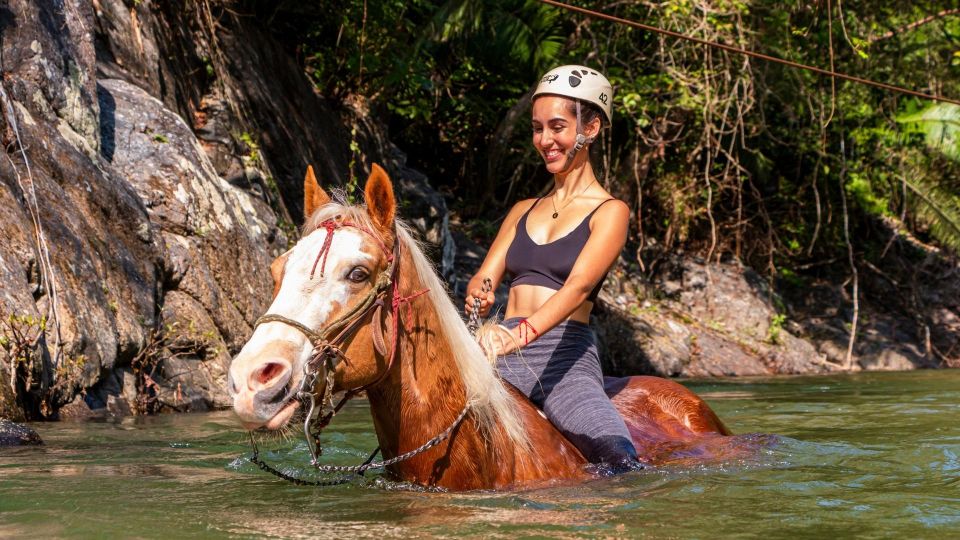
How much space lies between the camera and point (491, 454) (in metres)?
4.01

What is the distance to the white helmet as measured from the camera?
464 cm

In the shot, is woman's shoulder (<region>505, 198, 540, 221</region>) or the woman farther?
woman's shoulder (<region>505, 198, 540, 221</region>)

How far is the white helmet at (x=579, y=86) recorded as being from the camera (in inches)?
183

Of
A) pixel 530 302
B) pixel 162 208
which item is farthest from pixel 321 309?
pixel 162 208

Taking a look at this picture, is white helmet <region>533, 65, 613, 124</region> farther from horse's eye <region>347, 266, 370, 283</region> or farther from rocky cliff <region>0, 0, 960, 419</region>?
rocky cliff <region>0, 0, 960, 419</region>

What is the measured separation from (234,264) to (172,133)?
139 cm

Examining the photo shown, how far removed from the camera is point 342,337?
3484 millimetres

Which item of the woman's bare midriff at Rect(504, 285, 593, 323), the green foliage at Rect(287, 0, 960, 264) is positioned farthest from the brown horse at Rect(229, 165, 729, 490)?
the green foliage at Rect(287, 0, 960, 264)

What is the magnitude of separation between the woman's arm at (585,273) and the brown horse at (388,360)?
0.62 feet

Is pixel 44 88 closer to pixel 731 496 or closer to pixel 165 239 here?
pixel 165 239

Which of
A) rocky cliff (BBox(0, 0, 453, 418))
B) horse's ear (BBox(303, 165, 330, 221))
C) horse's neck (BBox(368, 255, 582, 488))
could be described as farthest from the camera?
rocky cliff (BBox(0, 0, 453, 418))

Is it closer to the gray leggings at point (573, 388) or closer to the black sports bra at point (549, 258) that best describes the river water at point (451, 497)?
the gray leggings at point (573, 388)

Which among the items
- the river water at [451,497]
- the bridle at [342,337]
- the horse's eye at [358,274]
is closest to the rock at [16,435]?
the river water at [451,497]

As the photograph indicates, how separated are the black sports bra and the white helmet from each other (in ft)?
1.58
